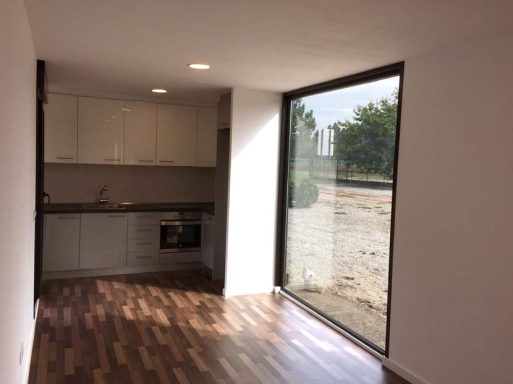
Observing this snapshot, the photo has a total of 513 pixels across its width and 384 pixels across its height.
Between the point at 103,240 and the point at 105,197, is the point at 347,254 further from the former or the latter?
the point at 105,197

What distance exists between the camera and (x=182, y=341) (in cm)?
400

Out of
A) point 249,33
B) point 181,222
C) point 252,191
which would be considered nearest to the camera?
point 249,33

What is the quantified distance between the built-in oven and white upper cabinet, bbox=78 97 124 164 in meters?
Result: 1.02

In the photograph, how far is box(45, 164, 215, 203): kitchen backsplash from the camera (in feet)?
20.6

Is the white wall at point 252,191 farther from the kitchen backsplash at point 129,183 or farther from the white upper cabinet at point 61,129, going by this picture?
the white upper cabinet at point 61,129

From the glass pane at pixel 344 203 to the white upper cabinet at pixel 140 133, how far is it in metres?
2.04

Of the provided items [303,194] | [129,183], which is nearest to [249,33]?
[303,194]

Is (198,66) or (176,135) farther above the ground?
(198,66)

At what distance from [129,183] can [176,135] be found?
98 centimetres

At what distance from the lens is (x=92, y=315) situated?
455cm

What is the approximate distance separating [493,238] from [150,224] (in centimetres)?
443

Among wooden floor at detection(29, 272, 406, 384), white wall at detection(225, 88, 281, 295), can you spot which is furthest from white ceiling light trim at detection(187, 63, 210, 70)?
wooden floor at detection(29, 272, 406, 384)

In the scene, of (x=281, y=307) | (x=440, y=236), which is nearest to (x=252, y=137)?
(x=281, y=307)

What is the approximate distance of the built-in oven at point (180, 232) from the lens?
6.30 metres
